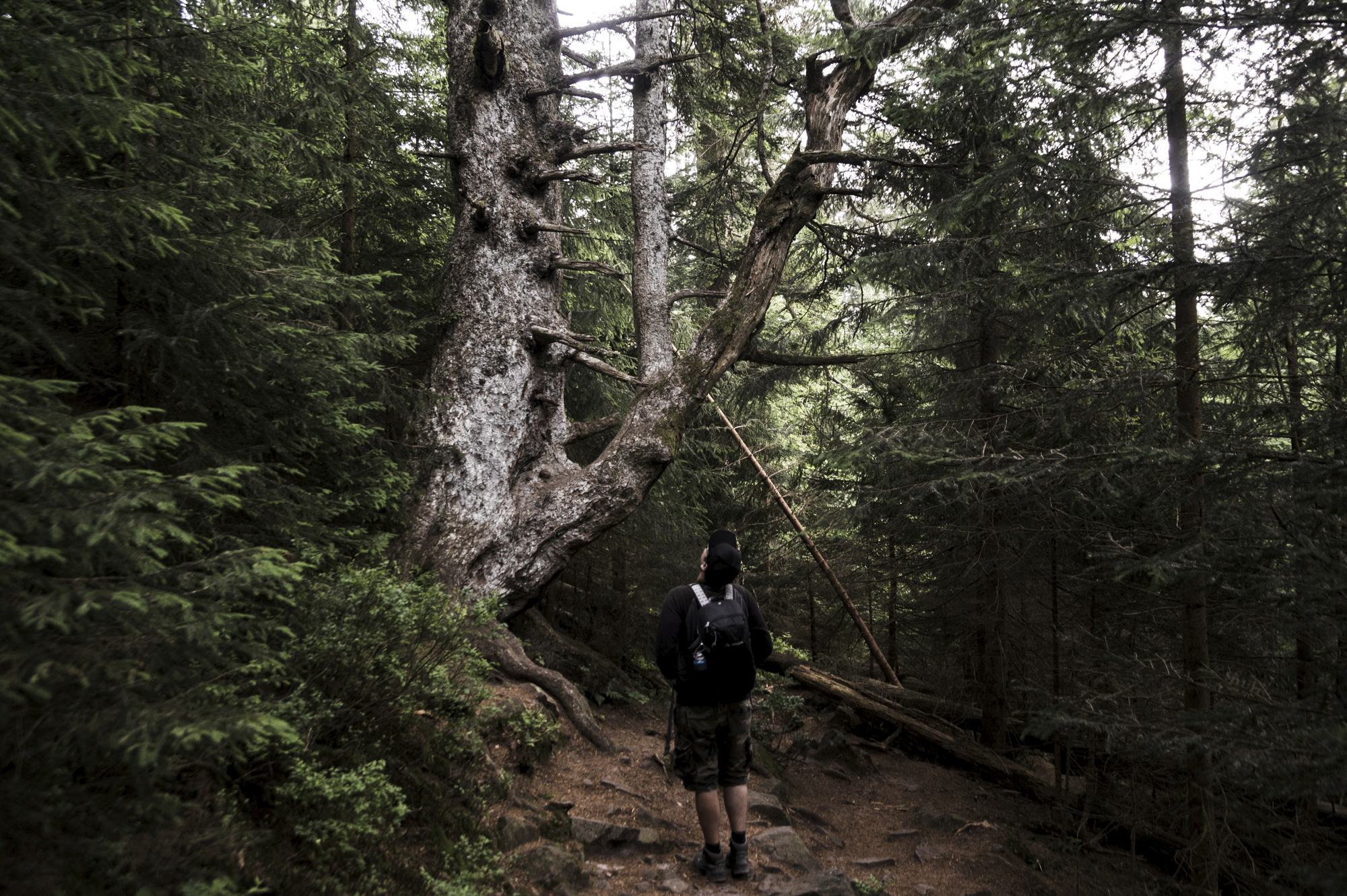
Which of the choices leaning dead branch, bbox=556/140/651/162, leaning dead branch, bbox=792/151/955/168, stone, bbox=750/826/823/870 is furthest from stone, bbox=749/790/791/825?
leaning dead branch, bbox=556/140/651/162

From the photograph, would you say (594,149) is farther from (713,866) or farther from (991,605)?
(991,605)

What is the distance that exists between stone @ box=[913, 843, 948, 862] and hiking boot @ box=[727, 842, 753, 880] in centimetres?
288

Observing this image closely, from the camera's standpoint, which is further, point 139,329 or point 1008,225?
point 1008,225

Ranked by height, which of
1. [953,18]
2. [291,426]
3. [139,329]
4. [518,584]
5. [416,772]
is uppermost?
[953,18]

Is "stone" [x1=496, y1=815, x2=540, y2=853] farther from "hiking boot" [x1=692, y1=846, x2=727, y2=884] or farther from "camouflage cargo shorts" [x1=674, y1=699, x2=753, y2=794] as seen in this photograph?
"hiking boot" [x1=692, y1=846, x2=727, y2=884]

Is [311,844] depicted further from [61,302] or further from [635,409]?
[635,409]

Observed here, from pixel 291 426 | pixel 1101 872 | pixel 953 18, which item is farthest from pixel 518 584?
pixel 953 18

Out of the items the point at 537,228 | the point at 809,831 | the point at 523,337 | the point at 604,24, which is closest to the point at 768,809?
the point at 809,831

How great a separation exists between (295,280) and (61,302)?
1063mm

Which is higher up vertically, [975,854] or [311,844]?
[311,844]

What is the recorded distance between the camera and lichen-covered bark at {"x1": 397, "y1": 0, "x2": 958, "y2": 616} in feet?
21.7

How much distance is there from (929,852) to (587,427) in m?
5.70

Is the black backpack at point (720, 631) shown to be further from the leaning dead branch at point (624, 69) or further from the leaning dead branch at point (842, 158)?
the leaning dead branch at point (624, 69)

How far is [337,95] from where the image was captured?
6.47 meters
